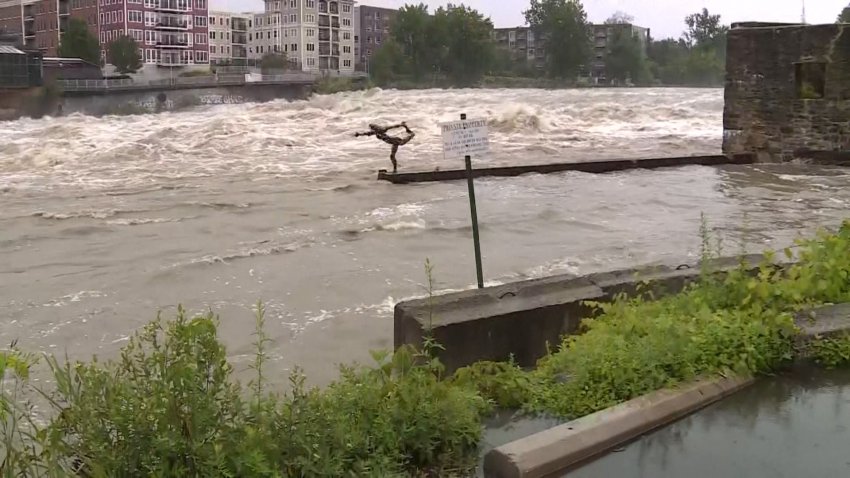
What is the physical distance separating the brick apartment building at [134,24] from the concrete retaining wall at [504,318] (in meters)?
94.5

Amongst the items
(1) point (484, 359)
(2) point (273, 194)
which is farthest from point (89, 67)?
(1) point (484, 359)

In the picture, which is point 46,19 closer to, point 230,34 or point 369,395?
point 230,34

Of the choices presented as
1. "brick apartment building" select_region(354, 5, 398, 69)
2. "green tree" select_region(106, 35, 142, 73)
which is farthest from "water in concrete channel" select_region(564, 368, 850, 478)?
"brick apartment building" select_region(354, 5, 398, 69)

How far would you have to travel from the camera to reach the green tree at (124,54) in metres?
88.6

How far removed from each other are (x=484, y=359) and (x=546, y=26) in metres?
125

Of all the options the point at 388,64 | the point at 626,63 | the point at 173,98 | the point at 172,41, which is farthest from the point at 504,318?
the point at 626,63

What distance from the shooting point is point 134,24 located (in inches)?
3688

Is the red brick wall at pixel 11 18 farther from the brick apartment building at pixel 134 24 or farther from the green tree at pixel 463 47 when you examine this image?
the green tree at pixel 463 47

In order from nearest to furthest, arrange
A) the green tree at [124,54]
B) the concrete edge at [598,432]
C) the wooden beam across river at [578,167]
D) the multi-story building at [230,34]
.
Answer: the concrete edge at [598,432] → the wooden beam across river at [578,167] → the green tree at [124,54] → the multi-story building at [230,34]

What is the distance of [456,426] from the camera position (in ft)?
14.1

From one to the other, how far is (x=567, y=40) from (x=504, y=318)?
119 metres

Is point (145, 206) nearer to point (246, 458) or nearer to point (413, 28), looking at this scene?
point (246, 458)

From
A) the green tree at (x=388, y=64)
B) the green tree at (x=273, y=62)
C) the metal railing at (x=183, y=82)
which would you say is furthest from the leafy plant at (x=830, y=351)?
the green tree at (x=388, y=64)

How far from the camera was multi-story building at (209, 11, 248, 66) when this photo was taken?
128750 mm
